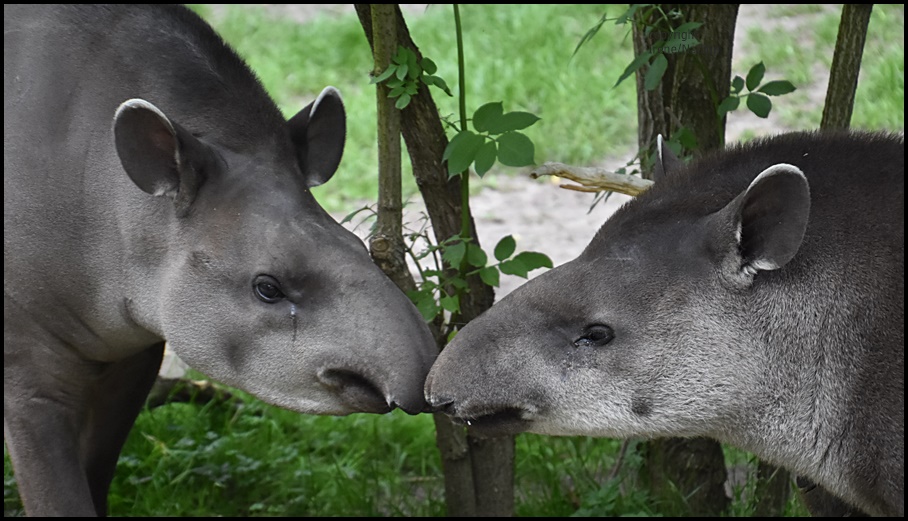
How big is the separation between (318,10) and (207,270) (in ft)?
29.9

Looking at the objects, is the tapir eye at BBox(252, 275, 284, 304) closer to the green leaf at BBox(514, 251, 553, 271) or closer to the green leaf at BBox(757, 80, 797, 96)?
the green leaf at BBox(514, 251, 553, 271)

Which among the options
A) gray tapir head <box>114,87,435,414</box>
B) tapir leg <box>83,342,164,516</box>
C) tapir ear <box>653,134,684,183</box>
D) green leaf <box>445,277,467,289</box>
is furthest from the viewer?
tapir leg <box>83,342,164,516</box>

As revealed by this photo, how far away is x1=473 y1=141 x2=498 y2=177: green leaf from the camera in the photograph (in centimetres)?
371

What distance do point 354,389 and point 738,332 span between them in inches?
43.0

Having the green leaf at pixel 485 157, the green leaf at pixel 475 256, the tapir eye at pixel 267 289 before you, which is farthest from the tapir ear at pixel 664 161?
the tapir eye at pixel 267 289

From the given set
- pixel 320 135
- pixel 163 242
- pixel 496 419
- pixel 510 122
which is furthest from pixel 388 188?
pixel 496 419

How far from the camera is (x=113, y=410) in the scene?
172 inches

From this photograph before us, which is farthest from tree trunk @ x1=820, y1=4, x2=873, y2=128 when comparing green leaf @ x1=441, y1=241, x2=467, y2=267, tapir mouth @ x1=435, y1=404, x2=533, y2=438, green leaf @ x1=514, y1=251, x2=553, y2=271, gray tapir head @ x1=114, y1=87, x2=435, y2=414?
gray tapir head @ x1=114, y1=87, x2=435, y2=414

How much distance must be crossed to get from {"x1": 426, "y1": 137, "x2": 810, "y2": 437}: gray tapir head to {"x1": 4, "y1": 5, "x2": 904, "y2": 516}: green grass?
61.9 inches

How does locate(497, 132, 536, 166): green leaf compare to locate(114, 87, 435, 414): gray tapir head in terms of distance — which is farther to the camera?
locate(497, 132, 536, 166): green leaf

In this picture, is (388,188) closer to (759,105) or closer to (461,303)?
(461,303)

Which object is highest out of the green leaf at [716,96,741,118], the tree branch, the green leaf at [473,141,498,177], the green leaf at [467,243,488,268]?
the green leaf at [716,96,741,118]

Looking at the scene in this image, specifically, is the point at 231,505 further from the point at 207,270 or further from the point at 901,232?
the point at 901,232

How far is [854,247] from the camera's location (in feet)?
10.1
